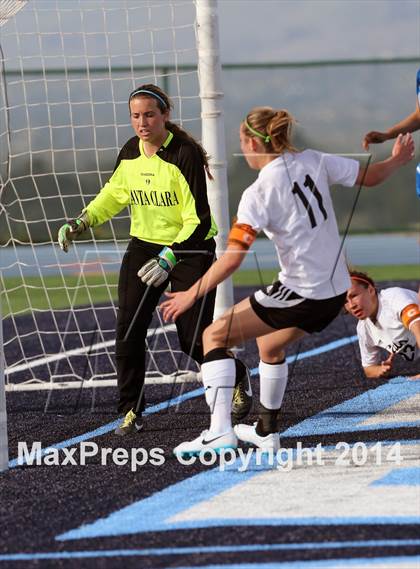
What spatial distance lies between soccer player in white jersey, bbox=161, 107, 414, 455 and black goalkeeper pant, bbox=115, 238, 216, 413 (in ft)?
3.37

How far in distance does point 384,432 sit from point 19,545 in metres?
2.59

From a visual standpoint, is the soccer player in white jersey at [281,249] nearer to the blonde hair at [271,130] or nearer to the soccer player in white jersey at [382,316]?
the blonde hair at [271,130]

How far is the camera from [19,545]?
5.04 metres

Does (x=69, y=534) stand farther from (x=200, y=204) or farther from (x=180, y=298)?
(x=200, y=204)

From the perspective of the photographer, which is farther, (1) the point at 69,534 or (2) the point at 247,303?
(2) the point at 247,303

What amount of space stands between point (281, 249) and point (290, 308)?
0.93ft

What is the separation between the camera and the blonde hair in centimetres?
618

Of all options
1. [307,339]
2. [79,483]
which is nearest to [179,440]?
[79,483]

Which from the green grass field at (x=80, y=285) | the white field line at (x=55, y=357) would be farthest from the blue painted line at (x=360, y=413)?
the green grass field at (x=80, y=285)

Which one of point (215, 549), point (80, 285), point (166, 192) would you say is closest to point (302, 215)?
point (166, 192)

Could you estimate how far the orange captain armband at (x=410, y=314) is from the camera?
7348 mm

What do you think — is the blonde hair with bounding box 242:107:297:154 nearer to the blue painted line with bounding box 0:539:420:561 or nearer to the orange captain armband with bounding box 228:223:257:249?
the orange captain armband with bounding box 228:223:257:249

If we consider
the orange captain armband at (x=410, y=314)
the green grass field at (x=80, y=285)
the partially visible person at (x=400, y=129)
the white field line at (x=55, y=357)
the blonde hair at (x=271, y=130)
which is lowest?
the green grass field at (x=80, y=285)

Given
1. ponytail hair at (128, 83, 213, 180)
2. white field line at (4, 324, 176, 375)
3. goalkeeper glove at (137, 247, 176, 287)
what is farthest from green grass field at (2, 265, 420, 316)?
goalkeeper glove at (137, 247, 176, 287)
